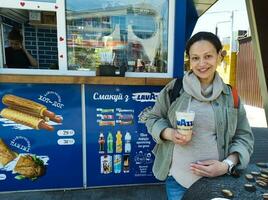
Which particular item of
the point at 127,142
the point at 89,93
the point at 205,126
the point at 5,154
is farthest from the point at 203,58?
the point at 5,154

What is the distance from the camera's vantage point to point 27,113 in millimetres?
2988

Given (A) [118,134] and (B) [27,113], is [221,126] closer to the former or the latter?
(A) [118,134]

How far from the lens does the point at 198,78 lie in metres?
1.52

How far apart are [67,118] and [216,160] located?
203 cm

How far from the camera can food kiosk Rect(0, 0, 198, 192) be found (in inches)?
117

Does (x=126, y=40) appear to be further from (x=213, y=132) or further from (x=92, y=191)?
(x=213, y=132)

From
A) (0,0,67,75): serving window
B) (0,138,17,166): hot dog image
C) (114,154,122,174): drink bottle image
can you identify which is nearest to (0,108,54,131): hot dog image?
(0,138,17,166): hot dog image

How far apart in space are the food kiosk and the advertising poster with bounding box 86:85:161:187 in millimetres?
11

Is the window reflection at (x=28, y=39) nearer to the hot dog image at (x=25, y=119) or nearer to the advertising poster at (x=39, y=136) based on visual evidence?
the advertising poster at (x=39, y=136)

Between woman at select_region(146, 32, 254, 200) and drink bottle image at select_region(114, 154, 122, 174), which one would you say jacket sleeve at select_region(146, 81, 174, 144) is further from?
drink bottle image at select_region(114, 154, 122, 174)

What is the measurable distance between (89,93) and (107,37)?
A: 716mm

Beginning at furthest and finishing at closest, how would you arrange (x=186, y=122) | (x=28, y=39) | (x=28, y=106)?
(x=28, y=39), (x=28, y=106), (x=186, y=122)

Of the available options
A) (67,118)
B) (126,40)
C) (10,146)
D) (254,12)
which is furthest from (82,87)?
(254,12)

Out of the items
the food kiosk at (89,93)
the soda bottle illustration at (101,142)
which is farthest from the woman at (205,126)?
the soda bottle illustration at (101,142)
